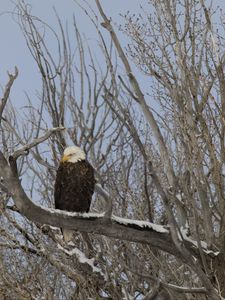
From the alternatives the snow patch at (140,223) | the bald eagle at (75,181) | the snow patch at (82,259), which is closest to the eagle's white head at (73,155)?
the bald eagle at (75,181)

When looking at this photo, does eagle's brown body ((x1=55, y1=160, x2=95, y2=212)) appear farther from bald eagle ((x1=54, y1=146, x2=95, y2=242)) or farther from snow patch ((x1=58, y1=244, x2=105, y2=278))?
snow patch ((x1=58, y1=244, x2=105, y2=278))

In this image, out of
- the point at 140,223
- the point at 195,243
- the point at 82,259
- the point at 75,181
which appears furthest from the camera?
the point at 82,259

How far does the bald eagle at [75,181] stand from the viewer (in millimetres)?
5234

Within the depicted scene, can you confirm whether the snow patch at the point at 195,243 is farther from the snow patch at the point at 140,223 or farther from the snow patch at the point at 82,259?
the snow patch at the point at 82,259

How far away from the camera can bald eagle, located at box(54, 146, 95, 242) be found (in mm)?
5234

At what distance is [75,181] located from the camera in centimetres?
523

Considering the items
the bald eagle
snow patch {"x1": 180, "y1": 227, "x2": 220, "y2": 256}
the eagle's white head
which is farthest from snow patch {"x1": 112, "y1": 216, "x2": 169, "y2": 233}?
the eagle's white head

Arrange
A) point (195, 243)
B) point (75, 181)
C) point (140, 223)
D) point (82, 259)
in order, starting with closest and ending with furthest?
point (140, 223) < point (195, 243) < point (75, 181) < point (82, 259)

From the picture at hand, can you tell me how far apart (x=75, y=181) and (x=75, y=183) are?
0.02 m

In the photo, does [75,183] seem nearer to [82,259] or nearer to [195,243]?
[195,243]

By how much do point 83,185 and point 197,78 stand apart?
5.05ft

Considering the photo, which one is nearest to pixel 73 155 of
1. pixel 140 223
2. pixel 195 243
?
pixel 140 223

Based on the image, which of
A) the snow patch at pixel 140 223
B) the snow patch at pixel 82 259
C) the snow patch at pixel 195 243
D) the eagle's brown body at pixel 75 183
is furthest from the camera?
the snow patch at pixel 82 259

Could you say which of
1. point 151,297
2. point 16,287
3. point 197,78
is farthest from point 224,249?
point 16,287
